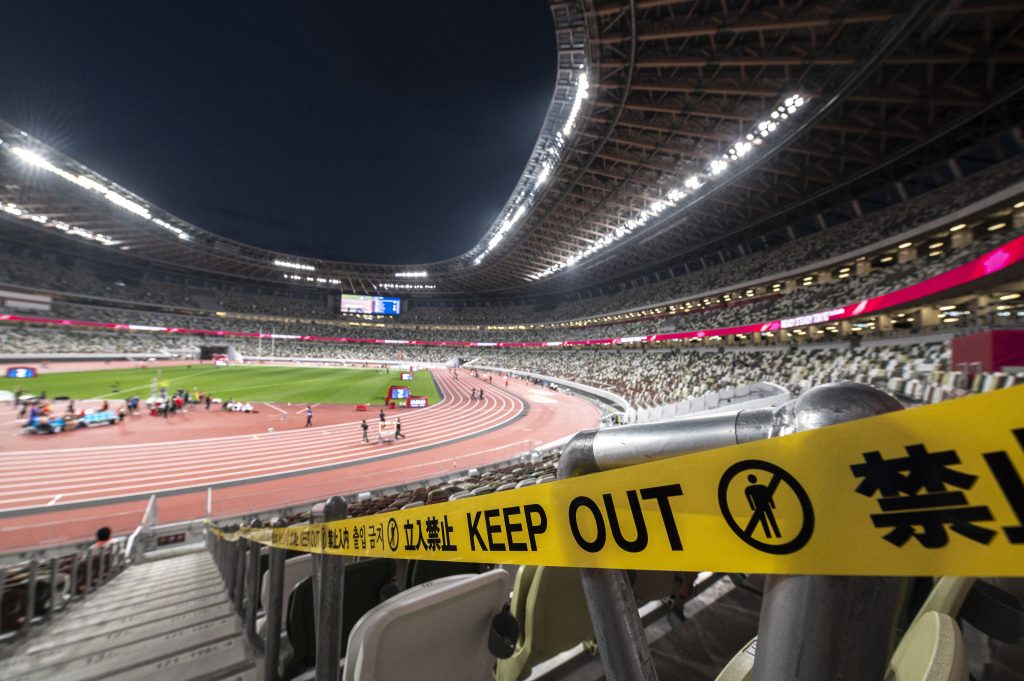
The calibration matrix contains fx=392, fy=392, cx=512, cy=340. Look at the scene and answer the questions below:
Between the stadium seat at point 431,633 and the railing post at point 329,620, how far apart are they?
53cm

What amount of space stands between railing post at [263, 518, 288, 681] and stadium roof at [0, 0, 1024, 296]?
20197mm

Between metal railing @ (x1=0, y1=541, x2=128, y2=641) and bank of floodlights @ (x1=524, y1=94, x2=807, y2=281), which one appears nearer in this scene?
metal railing @ (x1=0, y1=541, x2=128, y2=641)

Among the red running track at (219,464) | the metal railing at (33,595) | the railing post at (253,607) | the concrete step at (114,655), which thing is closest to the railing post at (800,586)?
the railing post at (253,607)

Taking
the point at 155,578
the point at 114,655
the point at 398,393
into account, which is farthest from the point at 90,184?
the point at 114,655

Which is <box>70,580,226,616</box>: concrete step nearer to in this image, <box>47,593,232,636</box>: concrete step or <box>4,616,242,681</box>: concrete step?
<box>47,593,232,636</box>: concrete step

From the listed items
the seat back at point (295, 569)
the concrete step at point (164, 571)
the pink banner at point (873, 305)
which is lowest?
the concrete step at point (164, 571)

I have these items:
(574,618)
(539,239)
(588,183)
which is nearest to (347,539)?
(574,618)

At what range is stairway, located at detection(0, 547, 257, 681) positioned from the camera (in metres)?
3.03

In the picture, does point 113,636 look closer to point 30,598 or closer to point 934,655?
point 30,598

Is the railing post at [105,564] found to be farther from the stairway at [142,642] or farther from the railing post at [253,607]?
the railing post at [253,607]

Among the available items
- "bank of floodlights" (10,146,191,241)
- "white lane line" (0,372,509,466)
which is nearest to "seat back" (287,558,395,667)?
"white lane line" (0,372,509,466)

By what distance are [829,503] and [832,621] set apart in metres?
0.17

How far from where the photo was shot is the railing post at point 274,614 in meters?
2.38

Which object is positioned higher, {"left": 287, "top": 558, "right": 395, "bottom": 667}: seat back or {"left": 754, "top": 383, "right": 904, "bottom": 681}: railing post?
{"left": 754, "top": 383, "right": 904, "bottom": 681}: railing post
